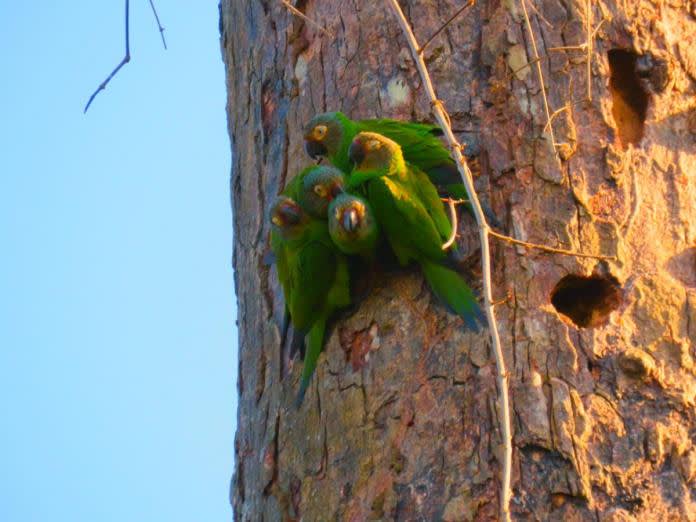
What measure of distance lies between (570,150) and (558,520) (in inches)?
38.8

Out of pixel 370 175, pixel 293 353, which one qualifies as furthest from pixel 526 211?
pixel 293 353

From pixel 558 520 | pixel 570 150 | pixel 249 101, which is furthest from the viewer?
pixel 249 101

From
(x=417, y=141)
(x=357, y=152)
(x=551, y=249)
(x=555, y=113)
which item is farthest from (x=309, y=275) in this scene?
(x=555, y=113)

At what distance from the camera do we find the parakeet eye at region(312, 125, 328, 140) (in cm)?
320

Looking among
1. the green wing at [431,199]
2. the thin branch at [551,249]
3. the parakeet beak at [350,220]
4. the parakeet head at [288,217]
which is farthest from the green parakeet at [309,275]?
the thin branch at [551,249]

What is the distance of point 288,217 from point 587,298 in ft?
2.65

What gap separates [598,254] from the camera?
2.93 m

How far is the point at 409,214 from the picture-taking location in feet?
9.62

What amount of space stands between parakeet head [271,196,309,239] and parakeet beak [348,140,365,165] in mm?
197

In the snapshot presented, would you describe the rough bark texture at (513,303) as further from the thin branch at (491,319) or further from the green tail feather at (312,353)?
the thin branch at (491,319)

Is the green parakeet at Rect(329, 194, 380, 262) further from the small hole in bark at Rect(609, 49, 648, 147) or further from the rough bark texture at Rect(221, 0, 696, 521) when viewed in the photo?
the small hole in bark at Rect(609, 49, 648, 147)

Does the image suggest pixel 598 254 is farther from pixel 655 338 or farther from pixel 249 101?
pixel 249 101

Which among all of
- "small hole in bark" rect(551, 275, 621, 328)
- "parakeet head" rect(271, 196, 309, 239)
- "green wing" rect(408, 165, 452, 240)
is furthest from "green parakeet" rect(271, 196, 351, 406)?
"small hole in bark" rect(551, 275, 621, 328)

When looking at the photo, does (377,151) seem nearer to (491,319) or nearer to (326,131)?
(326,131)
